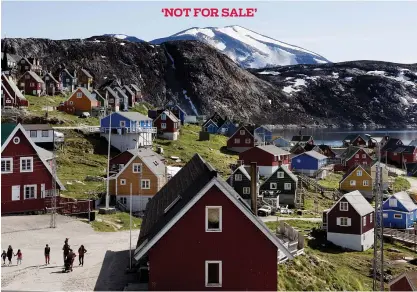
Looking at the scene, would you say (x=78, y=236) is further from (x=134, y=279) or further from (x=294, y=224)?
(x=294, y=224)

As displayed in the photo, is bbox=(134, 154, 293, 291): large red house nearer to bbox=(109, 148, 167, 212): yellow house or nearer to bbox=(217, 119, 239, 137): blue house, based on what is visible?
bbox=(109, 148, 167, 212): yellow house

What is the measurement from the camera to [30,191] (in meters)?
46.0

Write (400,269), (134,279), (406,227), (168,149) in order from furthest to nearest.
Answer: (168,149) < (406,227) < (400,269) < (134,279)

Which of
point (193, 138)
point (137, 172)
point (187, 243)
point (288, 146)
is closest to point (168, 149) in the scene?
point (193, 138)

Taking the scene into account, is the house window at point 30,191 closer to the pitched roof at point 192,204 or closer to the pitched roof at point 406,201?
the pitched roof at point 192,204

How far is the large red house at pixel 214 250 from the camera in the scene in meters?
21.8

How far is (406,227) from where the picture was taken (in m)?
62.0

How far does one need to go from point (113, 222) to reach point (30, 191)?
24.2 ft

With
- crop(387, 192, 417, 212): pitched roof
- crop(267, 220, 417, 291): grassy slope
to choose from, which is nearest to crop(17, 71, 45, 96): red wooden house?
crop(387, 192, 417, 212): pitched roof

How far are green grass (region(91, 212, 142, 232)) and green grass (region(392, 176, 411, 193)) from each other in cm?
5198

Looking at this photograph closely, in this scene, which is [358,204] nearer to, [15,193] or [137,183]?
[137,183]

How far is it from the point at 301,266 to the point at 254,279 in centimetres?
780

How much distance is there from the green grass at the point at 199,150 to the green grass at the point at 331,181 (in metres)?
14.5

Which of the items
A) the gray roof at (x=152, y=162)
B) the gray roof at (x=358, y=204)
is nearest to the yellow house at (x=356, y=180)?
the gray roof at (x=358, y=204)
